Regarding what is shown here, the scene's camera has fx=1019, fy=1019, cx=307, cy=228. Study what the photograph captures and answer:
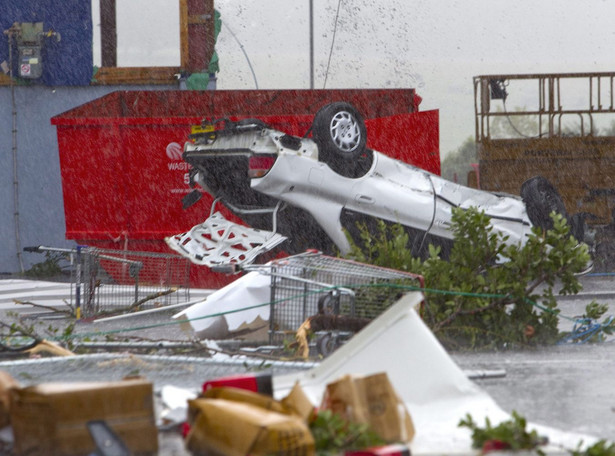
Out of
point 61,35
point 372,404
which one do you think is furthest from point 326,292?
point 61,35

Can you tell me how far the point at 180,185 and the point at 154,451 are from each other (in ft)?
31.5

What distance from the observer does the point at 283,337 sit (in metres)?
7.41

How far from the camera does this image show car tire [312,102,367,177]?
10477 millimetres

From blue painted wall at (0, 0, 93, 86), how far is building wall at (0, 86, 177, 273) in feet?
1.85

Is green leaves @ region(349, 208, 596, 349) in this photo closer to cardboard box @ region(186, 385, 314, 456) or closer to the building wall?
cardboard box @ region(186, 385, 314, 456)

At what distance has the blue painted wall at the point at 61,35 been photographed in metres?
18.0

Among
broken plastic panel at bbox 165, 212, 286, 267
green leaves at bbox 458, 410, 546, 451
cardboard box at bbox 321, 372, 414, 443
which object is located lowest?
green leaves at bbox 458, 410, 546, 451

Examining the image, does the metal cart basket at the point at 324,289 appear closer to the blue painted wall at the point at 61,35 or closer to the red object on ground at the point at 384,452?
the red object on ground at the point at 384,452

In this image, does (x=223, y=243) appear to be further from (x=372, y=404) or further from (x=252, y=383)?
(x=372, y=404)

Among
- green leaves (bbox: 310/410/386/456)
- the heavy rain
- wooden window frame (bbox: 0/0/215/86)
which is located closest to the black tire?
the heavy rain

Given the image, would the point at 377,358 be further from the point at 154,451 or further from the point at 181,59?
the point at 181,59

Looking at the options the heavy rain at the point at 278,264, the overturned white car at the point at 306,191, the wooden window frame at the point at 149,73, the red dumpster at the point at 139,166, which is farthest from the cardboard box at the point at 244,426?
the wooden window frame at the point at 149,73

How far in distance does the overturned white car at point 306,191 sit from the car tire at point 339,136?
0.03 ft

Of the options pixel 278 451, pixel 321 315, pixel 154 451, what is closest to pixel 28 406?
pixel 154 451
